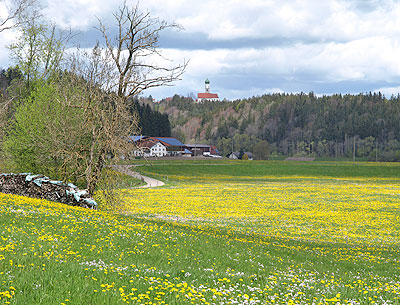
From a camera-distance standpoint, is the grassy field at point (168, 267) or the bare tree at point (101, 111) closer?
the grassy field at point (168, 267)

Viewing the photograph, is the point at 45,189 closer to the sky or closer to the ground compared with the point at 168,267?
closer to the sky

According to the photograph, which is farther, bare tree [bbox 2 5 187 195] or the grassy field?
bare tree [bbox 2 5 187 195]

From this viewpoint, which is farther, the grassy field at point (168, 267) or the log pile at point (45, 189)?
the log pile at point (45, 189)

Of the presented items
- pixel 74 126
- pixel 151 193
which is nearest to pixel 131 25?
pixel 74 126

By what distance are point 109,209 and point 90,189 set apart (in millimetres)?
2773

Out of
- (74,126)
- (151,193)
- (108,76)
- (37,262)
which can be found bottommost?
(151,193)

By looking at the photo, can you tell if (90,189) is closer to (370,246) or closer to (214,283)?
(370,246)

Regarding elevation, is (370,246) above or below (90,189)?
below

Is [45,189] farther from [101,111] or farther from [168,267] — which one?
[168,267]

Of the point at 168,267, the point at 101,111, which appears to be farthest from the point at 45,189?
the point at 168,267

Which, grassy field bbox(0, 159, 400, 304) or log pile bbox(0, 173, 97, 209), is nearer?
grassy field bbox(0, 159, 400, 304)

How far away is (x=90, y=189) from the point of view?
33.8m

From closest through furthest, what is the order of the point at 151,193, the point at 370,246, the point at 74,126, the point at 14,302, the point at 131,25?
the point at 14,302, the point at 370,246, the point at 131,25, the point at 74,126, the point at 151,193

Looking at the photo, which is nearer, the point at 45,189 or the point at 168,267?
the point at 168,267
